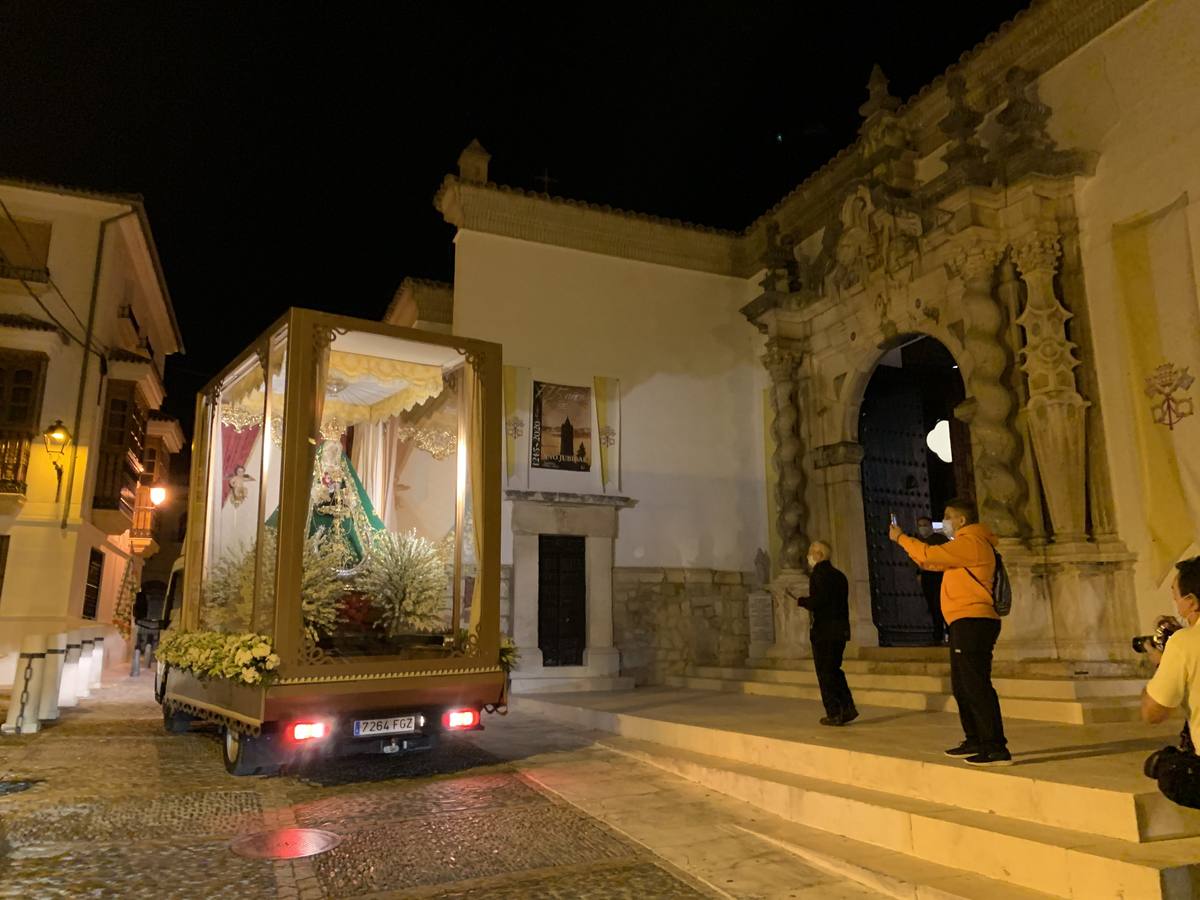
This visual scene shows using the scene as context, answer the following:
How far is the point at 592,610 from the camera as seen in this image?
11.9m

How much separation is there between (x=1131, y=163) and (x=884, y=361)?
4840 mm

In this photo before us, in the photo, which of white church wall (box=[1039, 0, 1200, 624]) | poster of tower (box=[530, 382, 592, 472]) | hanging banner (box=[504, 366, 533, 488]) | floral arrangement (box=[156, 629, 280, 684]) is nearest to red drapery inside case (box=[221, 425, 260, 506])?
floral arrangement (box=[156, 629, 280, 684])

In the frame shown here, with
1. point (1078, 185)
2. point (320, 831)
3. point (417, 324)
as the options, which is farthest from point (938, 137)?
point (320, 831)

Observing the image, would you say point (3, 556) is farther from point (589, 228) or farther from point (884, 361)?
point (884, 361)

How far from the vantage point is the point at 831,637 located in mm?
6160

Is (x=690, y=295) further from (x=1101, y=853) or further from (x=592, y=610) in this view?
(x=1101, y=853)

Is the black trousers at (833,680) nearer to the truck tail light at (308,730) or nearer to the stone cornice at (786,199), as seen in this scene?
the truck tail light at (308,730)

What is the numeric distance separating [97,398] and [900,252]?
1438 centimetres

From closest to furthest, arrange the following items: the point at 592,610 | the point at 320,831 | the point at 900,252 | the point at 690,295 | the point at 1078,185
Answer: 1. the point at 320,831
2. the point at 1078,185
3. the point at 900,252
4. the point at 592,610
5. the point at 690,295

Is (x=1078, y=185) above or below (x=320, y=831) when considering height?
above

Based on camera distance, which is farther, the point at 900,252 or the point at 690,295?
the point at 690,295

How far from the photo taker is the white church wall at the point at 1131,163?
7.18 metres

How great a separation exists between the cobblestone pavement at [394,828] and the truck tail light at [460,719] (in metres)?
0.37

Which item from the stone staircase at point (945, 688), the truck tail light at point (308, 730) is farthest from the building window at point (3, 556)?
the stone staircase at point (945, 688)
